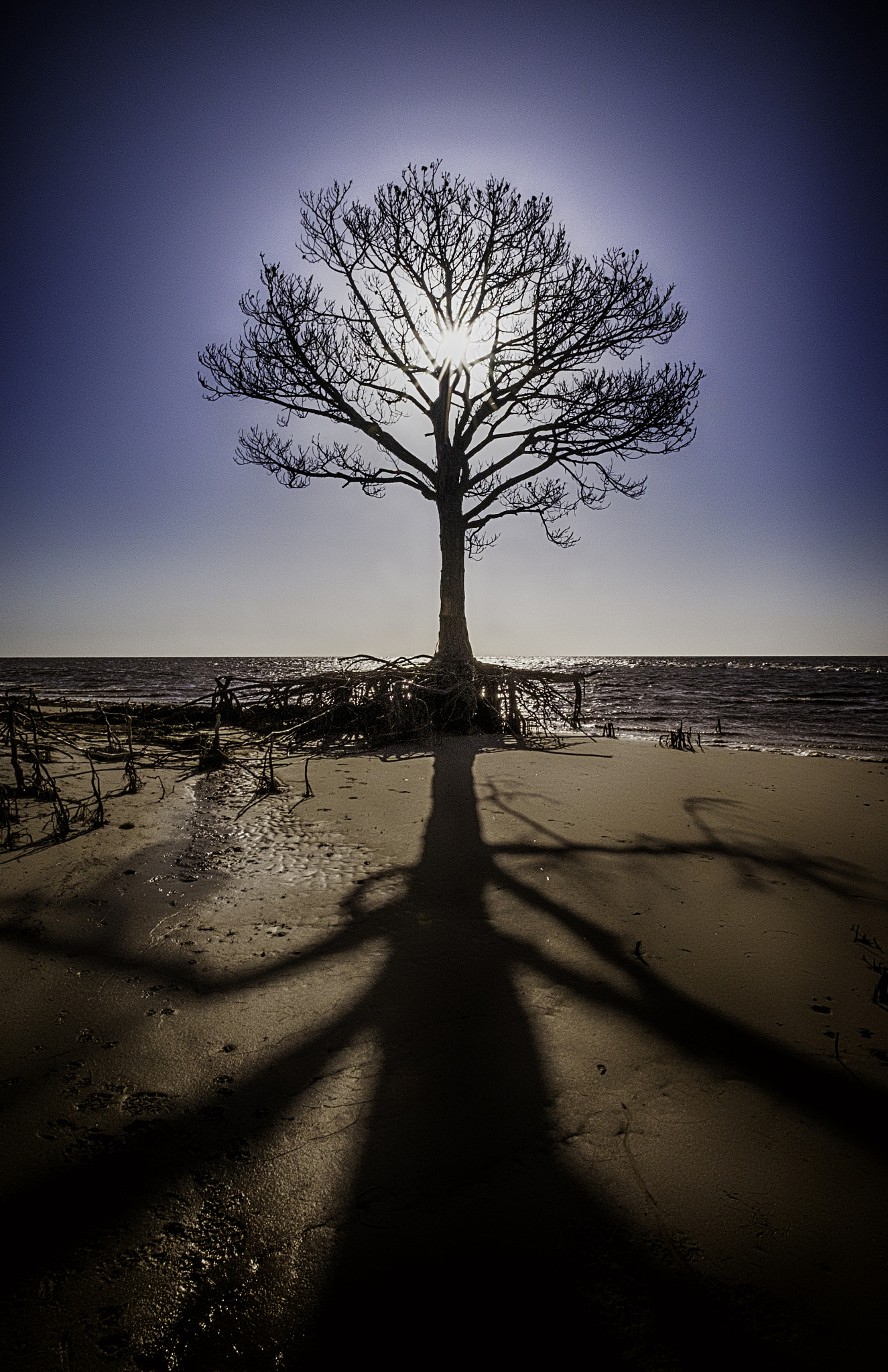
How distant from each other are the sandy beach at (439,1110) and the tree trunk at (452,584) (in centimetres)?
679

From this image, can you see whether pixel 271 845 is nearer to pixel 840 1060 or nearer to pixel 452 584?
pixel 840 1060

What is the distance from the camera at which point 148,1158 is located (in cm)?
130

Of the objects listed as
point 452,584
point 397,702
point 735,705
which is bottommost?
point 735,705

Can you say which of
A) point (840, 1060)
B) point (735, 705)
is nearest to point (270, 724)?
point (840, 1060)

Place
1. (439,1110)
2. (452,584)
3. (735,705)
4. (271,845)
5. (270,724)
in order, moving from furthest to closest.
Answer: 1. (735,705)
2. (452,584)
3. (270,724)
4. (271,845)
5. (439,1110)

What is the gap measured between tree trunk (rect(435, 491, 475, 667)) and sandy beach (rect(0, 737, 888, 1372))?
679 cm

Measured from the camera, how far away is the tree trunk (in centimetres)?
976

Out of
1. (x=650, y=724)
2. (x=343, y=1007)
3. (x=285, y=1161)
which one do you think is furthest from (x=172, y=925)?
(x=650, y=724)

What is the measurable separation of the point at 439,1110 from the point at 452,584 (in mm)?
8749

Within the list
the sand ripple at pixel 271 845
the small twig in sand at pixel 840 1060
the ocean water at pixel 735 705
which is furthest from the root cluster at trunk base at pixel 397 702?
the small twig in sand at pixel 840 1060

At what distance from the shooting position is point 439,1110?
146 cm

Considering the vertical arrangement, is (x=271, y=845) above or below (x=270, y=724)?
below

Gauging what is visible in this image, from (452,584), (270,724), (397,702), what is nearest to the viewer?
(397,702)

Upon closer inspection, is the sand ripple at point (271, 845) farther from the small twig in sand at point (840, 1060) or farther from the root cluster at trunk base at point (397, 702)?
the root cluster at trunk base at point (397, 702)
